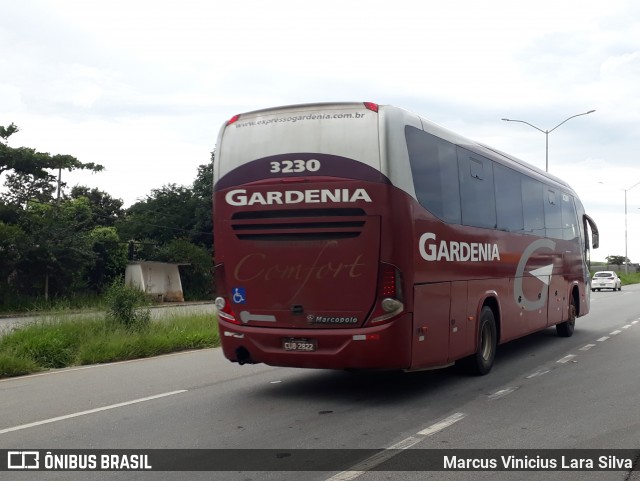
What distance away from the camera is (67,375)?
442 inches

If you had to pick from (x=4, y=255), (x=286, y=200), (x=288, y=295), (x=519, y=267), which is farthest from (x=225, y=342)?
(x=4, y=255)

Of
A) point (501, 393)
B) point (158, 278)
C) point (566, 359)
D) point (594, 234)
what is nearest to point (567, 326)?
point (594, 234)

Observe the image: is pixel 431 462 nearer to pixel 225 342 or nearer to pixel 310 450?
pixel 310 450

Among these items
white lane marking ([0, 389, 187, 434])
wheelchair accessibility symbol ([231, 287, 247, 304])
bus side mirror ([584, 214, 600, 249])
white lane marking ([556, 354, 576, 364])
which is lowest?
white lane marking ([556, 354, 576, 364])

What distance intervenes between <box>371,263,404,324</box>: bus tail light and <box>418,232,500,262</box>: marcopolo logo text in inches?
22.2

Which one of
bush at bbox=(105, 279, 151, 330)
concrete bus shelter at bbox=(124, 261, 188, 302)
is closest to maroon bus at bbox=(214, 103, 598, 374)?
bush at bbox=(105, 279, 151, 330)

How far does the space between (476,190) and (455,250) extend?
4.35 ft

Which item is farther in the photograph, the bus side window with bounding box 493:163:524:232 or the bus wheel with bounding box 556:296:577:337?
the bus wheel with bounding box 556:296:577:337

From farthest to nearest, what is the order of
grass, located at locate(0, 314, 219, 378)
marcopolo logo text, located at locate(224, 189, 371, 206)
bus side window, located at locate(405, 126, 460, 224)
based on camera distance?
grass, located at locate(0, 314, 219, 378) < bus side window, located at locate(405, 126, 460, 224) < marcopolo logo text, located at locate(224, 189, 371, 206)

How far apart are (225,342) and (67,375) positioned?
3862 mm

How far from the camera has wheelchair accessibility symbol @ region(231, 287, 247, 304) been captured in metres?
8.64

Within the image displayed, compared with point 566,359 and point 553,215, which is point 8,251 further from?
point 566,359

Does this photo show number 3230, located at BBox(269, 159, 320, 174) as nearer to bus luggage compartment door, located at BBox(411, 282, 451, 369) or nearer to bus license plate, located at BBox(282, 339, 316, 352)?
bus luggage compartment door, located at BBox(411, 282, 451, 369)

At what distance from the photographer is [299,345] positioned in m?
8.25
